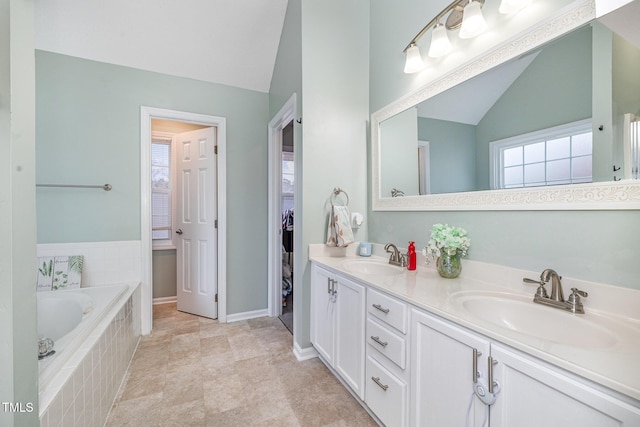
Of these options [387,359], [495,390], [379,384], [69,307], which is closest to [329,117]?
[387,359]

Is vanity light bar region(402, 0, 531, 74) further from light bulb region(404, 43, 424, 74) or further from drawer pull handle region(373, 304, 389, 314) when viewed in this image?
drawer pull handle region(373, 304, 389, 314)

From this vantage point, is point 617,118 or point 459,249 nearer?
point 617,118

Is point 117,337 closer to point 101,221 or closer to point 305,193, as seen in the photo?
point 101,221

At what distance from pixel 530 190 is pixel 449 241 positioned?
42cm

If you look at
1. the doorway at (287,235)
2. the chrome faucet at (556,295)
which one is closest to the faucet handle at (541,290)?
the chrome faucet at (556,295)

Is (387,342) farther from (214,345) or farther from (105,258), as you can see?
(105,258)

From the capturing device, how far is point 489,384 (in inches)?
33.0

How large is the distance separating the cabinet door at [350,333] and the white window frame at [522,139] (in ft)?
2.96

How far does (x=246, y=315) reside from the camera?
9.57 feet

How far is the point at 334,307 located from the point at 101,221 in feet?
7.36

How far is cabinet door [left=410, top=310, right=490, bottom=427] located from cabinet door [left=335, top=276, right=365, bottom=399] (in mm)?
401

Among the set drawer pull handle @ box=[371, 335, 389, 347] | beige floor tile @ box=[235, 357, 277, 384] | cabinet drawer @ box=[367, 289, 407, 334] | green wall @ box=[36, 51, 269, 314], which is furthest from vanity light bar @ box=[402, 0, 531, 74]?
beige floor tile @ box=[235, 357, 277, 384]

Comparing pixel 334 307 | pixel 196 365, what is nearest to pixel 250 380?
pixel 196 365

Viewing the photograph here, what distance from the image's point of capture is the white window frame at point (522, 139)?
1071mm
